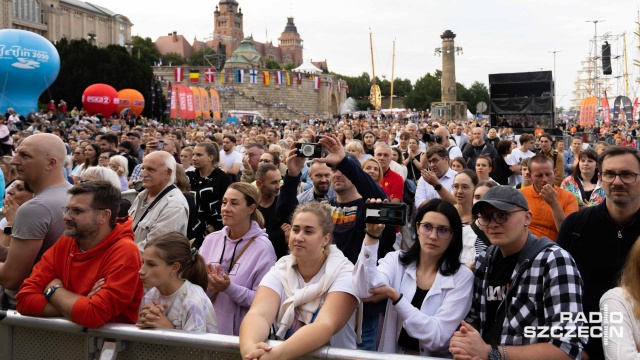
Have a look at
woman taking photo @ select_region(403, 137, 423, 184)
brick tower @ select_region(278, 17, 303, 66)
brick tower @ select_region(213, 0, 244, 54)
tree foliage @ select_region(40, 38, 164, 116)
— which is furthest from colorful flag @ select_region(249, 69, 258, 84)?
brick tower @ select_region(278, 17, 303, 66)

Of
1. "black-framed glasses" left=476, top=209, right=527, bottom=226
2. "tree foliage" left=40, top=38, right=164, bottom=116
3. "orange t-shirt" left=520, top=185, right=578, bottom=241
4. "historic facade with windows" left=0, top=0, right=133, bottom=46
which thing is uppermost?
"historic facade with windows" left=0, top=0, right=133, bottom=46

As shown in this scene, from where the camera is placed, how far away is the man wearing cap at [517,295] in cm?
261

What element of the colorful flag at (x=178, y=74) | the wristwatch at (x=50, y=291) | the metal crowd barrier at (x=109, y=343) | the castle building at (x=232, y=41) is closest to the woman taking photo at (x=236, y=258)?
the metal crowd barrier at (x=109, y=343)

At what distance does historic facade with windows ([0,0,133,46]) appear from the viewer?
6328 cm

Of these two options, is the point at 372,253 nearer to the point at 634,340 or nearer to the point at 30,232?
the point at 634,340

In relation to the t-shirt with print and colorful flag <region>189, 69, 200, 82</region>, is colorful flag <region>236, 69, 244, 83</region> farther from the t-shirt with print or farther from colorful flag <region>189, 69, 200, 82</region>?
the t-shirt with print

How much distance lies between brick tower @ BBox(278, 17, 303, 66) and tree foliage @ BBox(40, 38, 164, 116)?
99.6 metres

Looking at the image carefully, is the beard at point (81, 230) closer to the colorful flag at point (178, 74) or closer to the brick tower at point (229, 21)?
the colorful flag at point (178, 74)

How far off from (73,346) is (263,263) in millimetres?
1258

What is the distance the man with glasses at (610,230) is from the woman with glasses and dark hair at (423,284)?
2.31 ft

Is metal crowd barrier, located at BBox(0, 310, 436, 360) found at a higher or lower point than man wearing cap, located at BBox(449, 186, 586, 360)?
lower

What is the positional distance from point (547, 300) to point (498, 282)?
302 mm

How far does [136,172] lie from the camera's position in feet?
25.8

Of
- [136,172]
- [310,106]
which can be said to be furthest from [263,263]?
[310,106]
